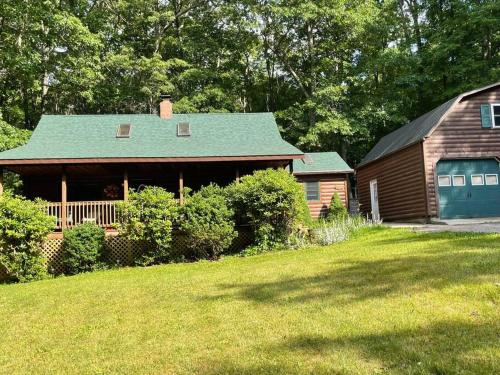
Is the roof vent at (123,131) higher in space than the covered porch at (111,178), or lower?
higher

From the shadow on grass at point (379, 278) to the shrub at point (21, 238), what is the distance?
6.16 m

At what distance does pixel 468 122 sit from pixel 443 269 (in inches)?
507

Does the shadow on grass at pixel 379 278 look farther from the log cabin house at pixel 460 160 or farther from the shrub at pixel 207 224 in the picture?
the log cabin house at pixel 460 160

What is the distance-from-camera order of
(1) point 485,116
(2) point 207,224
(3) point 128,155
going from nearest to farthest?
(2) point 207,224, (3) point 128,155, (1) point 485,116

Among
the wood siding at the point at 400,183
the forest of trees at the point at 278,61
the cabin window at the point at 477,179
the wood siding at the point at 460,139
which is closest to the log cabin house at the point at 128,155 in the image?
the wood siding at the point at 400,183

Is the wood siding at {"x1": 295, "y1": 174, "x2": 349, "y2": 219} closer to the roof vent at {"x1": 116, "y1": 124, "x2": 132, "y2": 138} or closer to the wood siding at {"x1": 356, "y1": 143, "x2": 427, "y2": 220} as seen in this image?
the wood siding at {"x1": 356, "y1": 143, "x2": 427, "y2": 220}

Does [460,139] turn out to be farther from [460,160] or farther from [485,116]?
[485,116]

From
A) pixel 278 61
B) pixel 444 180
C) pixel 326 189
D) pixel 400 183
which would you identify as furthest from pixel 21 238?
pixel 278 61

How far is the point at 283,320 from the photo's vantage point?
18.4ft

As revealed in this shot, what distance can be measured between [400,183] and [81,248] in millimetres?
13593

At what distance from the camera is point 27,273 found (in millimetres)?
11898

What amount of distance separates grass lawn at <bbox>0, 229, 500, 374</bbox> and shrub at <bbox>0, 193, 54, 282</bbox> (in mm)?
2450

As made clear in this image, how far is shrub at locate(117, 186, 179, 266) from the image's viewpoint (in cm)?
1250

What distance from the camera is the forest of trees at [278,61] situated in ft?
87.5
